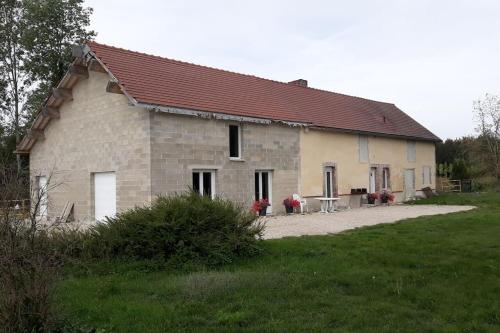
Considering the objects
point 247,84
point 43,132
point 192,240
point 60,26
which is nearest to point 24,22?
point 60,26

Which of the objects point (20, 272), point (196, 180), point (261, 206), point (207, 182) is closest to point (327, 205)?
point (261, 206)

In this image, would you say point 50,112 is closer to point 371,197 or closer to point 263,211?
point 263,211

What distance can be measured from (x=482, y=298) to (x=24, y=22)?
3058cm

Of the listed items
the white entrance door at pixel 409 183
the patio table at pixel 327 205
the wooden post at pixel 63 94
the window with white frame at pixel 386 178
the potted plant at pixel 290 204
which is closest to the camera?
Answer: the wooden post at pixel 63 94

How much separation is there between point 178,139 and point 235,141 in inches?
114

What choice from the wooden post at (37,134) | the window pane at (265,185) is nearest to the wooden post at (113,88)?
the wooden post at (37,134)

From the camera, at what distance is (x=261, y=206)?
58.9ft

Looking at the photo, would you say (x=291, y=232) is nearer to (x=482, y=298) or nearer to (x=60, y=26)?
(x=482, y=298)

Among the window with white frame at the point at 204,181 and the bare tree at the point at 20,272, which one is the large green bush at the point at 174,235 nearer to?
the bare tree at the point at 20,272

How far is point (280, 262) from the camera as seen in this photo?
8.45m

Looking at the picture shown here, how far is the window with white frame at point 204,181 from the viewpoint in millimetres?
16797

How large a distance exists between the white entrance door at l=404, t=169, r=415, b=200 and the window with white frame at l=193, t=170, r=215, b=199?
14.9 metres

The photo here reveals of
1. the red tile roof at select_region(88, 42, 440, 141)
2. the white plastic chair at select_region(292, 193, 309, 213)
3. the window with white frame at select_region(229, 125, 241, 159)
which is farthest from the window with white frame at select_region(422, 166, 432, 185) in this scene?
the window with white frame at select_region(229, 125, 241, 159)

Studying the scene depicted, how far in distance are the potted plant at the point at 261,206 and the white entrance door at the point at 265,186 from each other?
0.50 metres
